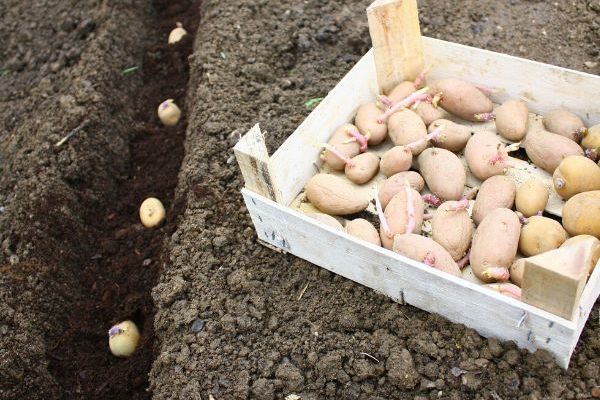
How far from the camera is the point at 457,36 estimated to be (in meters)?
3.34

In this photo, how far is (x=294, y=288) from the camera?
2330 mm

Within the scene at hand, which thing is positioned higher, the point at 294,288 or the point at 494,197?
the point at 494,197

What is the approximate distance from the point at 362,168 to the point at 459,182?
0.40 meters

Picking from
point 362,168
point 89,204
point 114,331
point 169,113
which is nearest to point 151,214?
point 89,204

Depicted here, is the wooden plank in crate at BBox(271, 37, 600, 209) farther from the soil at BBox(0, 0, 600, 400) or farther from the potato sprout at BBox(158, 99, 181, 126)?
the potato sprout at BBox(158, 99, 181, 126)

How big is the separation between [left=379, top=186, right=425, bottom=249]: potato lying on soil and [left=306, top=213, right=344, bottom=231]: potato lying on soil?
0.17 m

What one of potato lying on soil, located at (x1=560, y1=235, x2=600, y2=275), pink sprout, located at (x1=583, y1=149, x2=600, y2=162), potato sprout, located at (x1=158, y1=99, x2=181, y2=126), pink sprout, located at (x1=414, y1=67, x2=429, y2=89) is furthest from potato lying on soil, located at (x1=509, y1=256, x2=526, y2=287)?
potato sprout, located at (x1=158, y1=99, x2=181, y2=126)

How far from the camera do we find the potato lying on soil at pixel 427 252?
2035 mm

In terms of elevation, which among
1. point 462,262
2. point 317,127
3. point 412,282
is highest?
point 317,127

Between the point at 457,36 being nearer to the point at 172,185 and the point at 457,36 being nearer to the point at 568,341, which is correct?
the point at 172,185

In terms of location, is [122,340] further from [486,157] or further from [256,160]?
[486,157]

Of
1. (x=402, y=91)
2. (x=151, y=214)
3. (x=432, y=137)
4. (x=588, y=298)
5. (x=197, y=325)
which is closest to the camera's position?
(x=588, y=298)

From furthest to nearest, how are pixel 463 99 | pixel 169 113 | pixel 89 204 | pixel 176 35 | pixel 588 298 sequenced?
1. pixel 176 35
2. pixel 169 113
3. pixel 89 204
4. pixel 463 99
5. pixel 588 298

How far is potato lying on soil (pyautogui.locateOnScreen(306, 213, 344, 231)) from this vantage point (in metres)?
2.28
